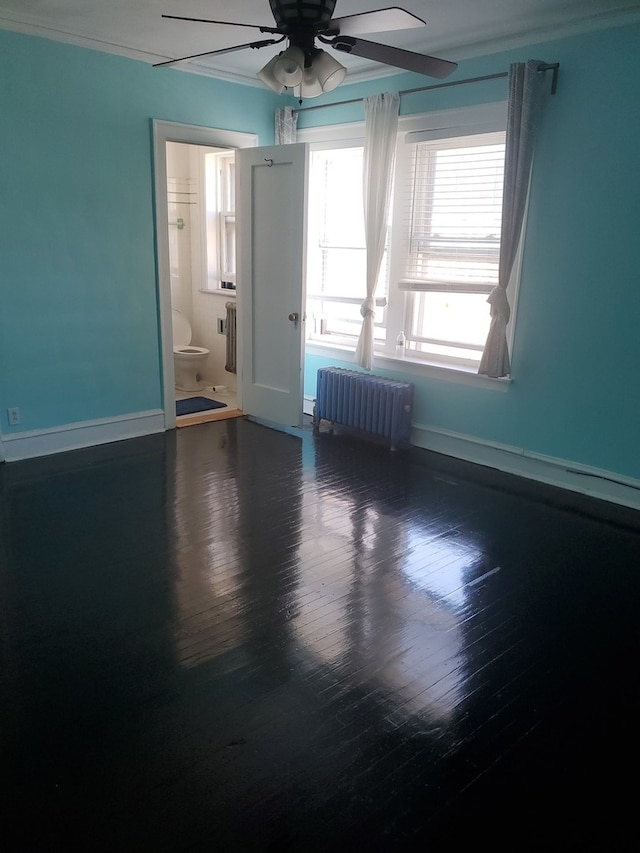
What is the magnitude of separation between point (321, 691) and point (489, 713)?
0.58m

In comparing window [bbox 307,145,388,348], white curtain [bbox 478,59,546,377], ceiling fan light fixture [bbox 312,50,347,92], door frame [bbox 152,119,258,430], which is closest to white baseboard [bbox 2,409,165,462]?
door frame [bbox 152,119,258,430]

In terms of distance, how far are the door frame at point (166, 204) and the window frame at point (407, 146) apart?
0.77 m

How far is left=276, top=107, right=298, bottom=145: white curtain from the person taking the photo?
540 centimetres

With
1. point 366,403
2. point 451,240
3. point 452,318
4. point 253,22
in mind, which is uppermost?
point 253,22

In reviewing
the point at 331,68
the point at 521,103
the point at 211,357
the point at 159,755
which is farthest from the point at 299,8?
the point at 211,357

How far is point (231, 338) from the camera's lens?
620 cm

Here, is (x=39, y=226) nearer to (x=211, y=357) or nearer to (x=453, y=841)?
(x=211, y=357)

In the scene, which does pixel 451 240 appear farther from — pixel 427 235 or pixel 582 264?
pixel 582 264

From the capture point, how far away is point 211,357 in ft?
21.8

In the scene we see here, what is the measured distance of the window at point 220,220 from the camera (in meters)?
6.17

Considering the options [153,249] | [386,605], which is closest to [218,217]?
[153,249]

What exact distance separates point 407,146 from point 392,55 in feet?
6.54

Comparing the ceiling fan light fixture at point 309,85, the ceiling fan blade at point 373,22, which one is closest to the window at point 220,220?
the ceiling fan light fixture at point 309,85

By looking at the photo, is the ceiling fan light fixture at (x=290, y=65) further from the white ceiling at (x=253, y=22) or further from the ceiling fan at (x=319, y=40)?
the white ceiling at (x=253, y=22)
